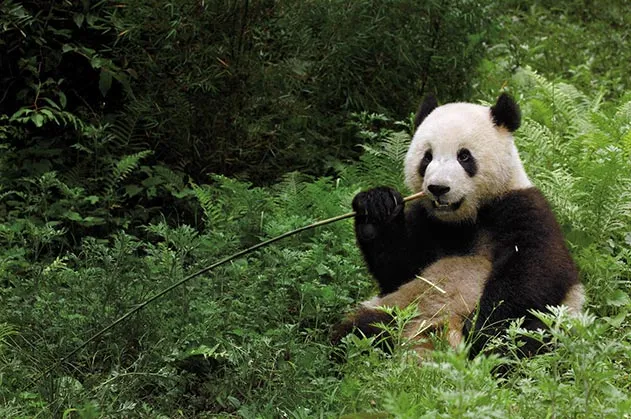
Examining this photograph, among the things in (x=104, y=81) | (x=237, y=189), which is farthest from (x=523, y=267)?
(x=104, y=81)

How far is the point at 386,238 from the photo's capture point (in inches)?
217

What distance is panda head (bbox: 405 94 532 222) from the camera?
5141 mm

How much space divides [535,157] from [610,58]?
389 centimetres

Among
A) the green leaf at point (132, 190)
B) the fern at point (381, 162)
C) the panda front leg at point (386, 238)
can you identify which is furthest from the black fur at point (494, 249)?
the green leaf at point (132, 190)

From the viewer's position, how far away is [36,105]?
7.23 metres

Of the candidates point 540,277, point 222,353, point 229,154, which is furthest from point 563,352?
point 229,154

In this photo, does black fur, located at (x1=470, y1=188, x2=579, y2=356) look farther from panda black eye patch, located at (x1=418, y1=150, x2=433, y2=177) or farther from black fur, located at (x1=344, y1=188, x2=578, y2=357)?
panda black eye patch, located at (x1=418, y1=150, x2=433, y2=177)

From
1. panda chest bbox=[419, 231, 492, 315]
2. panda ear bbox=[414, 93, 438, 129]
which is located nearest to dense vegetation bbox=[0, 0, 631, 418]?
panda chest bbox=[419, 231, 492, 315]

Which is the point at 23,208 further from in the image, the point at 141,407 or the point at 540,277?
the point at 540,277

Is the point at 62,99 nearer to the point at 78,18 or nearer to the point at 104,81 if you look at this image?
the point at 104,81

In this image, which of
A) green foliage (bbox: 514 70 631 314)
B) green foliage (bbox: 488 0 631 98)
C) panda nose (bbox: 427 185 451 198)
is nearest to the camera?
panda nose (bbox: 427 185 451 198)

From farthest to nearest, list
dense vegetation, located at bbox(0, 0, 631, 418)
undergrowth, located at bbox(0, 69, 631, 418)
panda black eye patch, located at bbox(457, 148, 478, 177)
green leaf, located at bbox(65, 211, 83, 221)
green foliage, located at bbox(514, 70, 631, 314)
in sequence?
1. green leaf, located at bbox(65, 211, 83, 221)
2. green foliage, located at bbox(514, 70, 631, 314)
3. panda black eye patch, located at bbox(457, 148, 478, 177)
4. dense vegetation, located at bbox(0, 0, 631, 418)
5. undergrowth, located at bbox(0, 69, 631, 418)

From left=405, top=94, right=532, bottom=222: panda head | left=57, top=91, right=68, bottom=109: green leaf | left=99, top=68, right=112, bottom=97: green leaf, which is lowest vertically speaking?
left=57, top=91, right=68, bottom=109: green leaf

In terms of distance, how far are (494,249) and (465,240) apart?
0.63 feet
